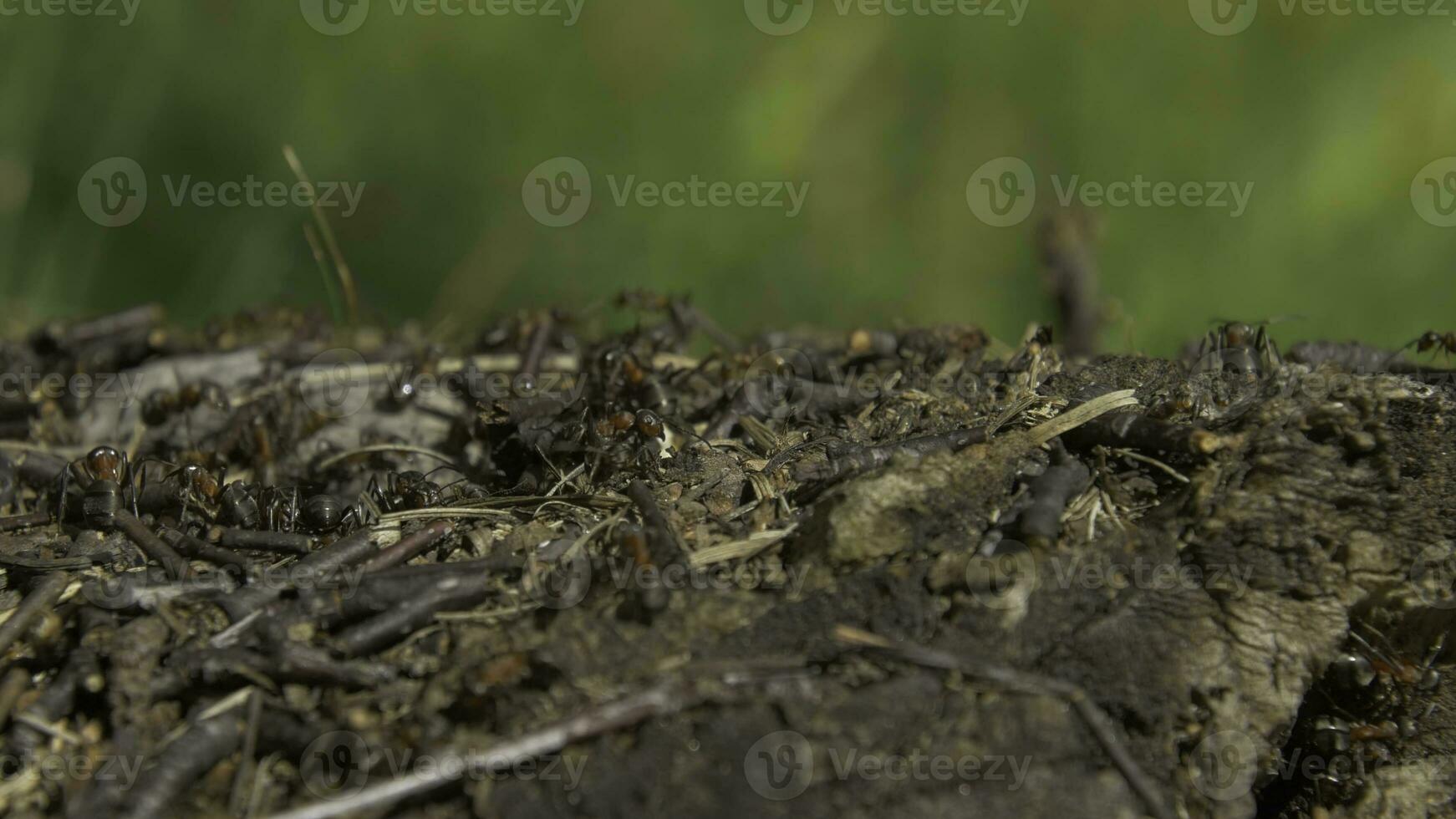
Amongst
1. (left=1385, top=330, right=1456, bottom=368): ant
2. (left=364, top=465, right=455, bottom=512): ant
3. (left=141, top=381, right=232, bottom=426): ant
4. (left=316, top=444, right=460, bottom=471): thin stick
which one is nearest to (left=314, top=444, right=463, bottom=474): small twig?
(left=316, top=444, right=460, bottom=471): thin stick

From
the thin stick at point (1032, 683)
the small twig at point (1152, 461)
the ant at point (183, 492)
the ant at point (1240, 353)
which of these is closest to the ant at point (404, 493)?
the ant at point (183, 492)

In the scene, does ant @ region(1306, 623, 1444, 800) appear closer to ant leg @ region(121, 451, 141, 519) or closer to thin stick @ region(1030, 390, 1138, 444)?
thin stick @ region(1030, 390, 1138, 444)

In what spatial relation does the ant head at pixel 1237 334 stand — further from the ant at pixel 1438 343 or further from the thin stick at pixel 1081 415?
the ant at pixel 1438 343

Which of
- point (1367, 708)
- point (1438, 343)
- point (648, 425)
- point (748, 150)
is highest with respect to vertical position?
point (748, 150)

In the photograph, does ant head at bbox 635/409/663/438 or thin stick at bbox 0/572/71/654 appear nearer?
thin stick at bbox 0/572/71/654

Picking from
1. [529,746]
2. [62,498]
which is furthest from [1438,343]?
[62,498]

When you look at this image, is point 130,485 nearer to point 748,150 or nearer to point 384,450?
point 384,450
